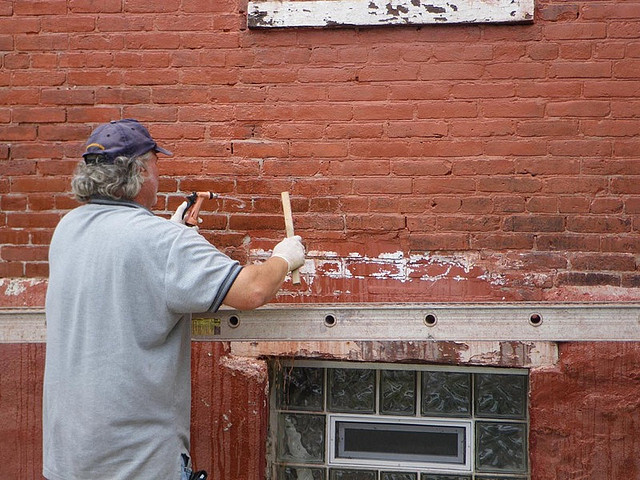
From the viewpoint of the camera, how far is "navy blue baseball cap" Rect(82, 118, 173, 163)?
2893 mm

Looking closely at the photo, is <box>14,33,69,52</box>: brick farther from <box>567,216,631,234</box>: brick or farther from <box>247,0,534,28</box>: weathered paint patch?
<box>567,216,631,234</box>: brick

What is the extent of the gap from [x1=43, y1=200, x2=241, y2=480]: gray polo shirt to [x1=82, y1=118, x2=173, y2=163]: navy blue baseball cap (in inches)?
10.4

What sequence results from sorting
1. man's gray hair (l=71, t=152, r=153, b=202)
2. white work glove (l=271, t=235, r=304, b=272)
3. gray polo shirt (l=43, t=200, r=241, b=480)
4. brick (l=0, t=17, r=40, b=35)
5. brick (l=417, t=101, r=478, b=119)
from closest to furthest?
gray polo shirt (l=43, t=200, r=241, b=480), man's gray hair (l=71, t=152, r=153, b=202), white work glove (l=271, t=235, r=304, b=272), brick (l=417, t=101, r=478, b=119), brick (l=0, t=17, r=40, b=35)

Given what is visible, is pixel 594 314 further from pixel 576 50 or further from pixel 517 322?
pixel 576 50

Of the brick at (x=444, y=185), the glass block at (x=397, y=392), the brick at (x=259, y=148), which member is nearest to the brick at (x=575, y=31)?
the brick at (x=444, y=185)

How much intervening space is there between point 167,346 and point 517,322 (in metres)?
1.69

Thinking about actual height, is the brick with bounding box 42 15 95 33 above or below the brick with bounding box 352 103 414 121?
above

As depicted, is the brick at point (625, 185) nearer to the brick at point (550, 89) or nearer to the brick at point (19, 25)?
the brick at point (550, 89)

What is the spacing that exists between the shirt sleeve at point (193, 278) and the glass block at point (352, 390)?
4.66 feet

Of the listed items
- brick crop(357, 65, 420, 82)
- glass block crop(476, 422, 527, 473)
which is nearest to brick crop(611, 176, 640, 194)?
brick crop(357, 65, 420, 82)

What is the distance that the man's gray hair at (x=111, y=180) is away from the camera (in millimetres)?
2854

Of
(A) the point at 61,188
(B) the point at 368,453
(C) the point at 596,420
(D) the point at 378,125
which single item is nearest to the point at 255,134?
(D) the point at 378,125

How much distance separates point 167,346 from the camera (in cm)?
280

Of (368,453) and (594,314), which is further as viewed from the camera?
(368,453)
